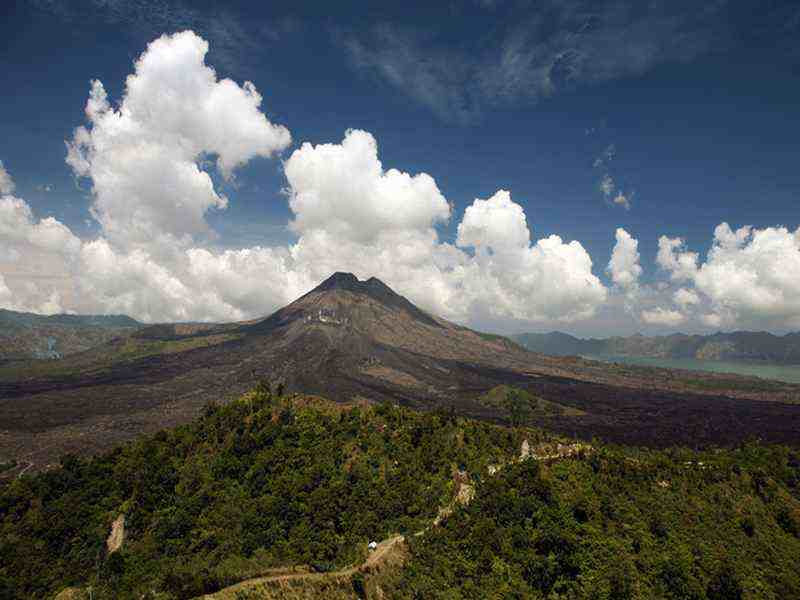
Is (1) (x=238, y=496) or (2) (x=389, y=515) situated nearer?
(2) (x=389, y=515)

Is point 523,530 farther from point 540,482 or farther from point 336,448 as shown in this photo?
point 336,448

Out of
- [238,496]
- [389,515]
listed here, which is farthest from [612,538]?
[238,496]

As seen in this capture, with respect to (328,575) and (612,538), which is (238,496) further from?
(612,538)

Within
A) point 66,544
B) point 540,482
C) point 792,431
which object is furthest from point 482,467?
point 792,431

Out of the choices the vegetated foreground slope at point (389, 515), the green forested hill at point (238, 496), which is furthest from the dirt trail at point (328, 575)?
the green forested hill at point (238, 496)

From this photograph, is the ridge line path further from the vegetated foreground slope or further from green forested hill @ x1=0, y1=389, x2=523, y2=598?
green forested hill @ x1=0, y1=389, x2=523, y2=598

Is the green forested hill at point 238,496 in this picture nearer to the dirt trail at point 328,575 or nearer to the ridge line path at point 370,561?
the ridge line path at point 370,561

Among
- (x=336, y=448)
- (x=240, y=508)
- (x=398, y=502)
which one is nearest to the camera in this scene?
(x=398, y=502)

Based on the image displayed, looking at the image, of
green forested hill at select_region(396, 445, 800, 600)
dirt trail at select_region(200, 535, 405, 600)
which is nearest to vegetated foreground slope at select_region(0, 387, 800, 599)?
green forested hill at select_region(396, 445, 800, 600)
